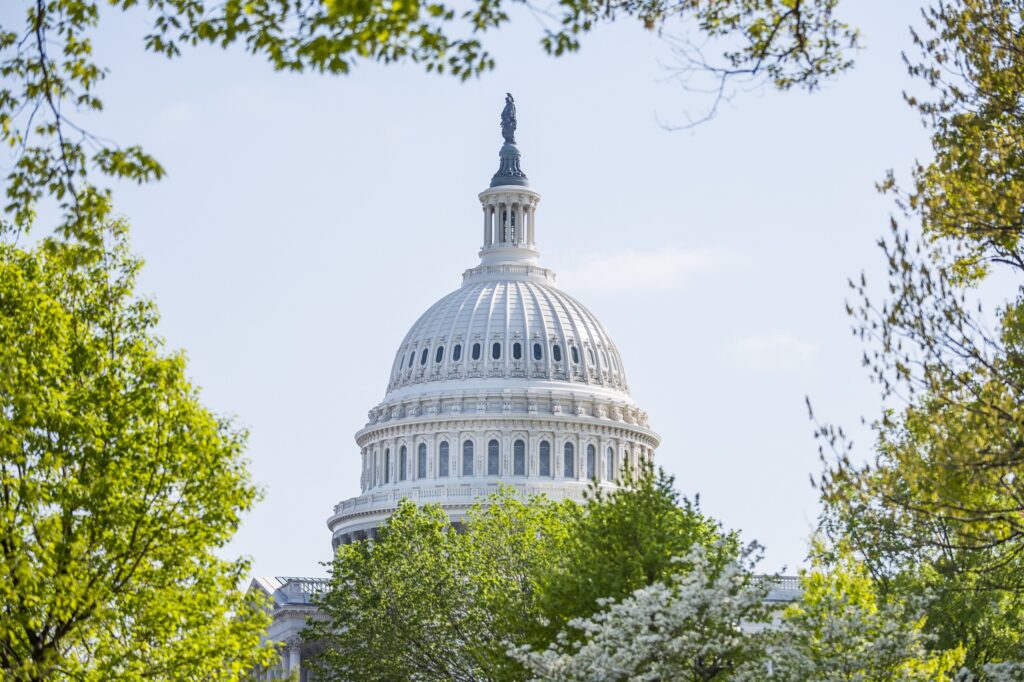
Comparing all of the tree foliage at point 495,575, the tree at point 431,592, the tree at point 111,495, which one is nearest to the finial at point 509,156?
the tree foliage at point 495,575

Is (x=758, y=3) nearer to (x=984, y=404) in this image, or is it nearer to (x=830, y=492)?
Result: (x=984, y=404)

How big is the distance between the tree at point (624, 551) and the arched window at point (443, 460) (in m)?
116

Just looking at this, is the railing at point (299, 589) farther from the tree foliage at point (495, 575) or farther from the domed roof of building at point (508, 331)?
the domed roof of building at point (508, 331)

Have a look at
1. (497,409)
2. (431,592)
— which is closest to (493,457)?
(497,409)

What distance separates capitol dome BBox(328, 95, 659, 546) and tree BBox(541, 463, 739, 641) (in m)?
109

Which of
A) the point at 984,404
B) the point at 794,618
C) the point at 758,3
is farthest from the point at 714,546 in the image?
the point at 758,3

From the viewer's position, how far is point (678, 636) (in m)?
37.4

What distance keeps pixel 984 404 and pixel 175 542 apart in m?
14.5

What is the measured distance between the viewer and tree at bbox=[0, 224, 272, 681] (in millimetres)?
32344

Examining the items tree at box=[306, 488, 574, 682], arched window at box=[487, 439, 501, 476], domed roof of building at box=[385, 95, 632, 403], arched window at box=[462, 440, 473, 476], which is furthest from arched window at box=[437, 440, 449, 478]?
tree at box=[306, 488, 574, 682]

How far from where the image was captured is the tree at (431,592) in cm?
6266

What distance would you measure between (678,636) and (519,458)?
4870 inches

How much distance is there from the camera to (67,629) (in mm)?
32406

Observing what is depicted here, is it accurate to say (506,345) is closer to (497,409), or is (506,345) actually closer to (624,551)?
(497,409)
